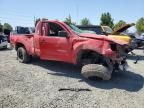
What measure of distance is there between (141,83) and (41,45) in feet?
12.1

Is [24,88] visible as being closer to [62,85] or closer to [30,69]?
[62,85]

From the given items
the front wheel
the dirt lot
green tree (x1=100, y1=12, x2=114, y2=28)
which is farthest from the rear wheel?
green tree (x1=100, y1=12, x2=114, y2=28)

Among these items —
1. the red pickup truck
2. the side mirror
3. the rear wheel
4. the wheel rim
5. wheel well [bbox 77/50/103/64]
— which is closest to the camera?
the rear wheel

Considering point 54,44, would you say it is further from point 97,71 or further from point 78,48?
point 97,71

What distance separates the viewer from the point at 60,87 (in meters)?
6.37

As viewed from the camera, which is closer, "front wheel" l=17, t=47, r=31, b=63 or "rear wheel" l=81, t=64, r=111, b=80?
"rear wheel" l=81, t=64, r=111, b=80

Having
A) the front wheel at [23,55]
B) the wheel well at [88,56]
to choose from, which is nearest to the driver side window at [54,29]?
the wheel well at [88,56]

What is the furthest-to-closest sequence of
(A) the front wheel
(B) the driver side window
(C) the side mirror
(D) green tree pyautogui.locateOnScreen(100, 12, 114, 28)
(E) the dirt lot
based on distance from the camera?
(D) green tree pyautogui.locateOnScreen(100, 12, 114, 28), (A) the front wheel, (B) the driver side window, (C) the side mirror, (E) the dirt lot

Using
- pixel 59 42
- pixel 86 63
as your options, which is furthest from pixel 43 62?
pixel 86 63

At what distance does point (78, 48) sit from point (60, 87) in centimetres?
158

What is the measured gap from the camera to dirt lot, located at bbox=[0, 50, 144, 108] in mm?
5215

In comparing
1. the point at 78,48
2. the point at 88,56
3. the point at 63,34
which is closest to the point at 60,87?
the point at 78,48

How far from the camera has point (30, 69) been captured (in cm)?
852

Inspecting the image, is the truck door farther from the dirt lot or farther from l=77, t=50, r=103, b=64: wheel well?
the dirt lot
